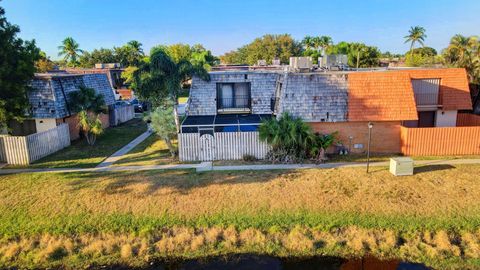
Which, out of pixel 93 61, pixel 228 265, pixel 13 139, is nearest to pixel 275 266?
pixel 228 265

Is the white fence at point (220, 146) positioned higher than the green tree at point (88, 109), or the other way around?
the green tree at point (88, 109)

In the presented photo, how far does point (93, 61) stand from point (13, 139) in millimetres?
56620

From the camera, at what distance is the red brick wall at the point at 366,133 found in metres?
21.3

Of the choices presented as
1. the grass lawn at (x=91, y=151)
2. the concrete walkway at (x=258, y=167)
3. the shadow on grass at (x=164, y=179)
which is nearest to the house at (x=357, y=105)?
the concrete walkway at (x=258, y=167)

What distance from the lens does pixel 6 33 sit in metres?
19.1

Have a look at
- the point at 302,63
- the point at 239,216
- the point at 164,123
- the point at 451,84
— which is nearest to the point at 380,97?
the point at 302,63

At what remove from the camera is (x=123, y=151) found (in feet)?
77.2

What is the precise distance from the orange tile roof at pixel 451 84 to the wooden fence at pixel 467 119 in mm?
897

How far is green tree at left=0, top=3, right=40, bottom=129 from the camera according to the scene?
1889 centimetres

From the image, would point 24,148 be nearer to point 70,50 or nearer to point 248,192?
point 248,192

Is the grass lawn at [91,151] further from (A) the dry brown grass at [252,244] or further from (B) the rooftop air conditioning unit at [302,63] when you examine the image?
(B) the rooftop air conditioning unit at [302,63]

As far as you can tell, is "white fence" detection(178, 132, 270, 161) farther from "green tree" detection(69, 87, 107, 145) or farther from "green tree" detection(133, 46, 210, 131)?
"green tree" detection(69, 87, 107, 145)

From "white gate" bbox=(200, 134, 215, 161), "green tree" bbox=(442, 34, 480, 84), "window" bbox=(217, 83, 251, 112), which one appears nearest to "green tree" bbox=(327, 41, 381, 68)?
"green tree" bbox=(442, 34, 480, 84)

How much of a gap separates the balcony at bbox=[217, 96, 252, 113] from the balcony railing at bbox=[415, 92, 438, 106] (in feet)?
39.5
